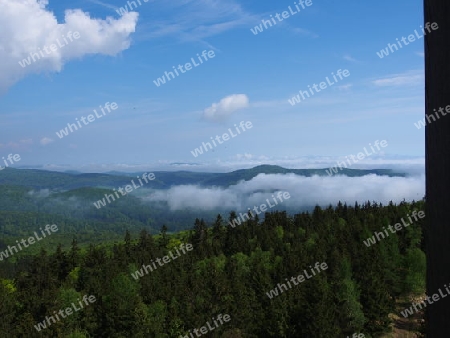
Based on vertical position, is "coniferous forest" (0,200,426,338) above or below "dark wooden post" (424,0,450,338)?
below

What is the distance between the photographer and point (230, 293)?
52.1 m

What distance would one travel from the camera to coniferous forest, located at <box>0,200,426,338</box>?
4069 cm

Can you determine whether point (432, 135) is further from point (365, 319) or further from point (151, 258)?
point (151, 258)

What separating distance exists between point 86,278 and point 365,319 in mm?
44138

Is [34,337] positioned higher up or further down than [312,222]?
higher up

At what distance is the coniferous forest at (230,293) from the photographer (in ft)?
133

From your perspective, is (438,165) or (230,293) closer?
(438,165)

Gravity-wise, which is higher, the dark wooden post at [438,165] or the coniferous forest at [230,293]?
the dark wooden post at [438,165]

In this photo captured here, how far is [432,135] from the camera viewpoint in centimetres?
185

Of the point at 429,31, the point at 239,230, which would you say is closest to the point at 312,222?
the point at 239,230

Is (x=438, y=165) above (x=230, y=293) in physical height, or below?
Answer: above

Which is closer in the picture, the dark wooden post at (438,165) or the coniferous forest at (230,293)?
the dark wooden post at (438,165)

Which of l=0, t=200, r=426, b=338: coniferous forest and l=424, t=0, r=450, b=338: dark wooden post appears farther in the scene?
l=0, t=200, r=426, b=338: coniferous forest

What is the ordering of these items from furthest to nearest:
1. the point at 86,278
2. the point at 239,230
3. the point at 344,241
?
the point at 239,230 → the point at 344,241 → the point at 86,278
